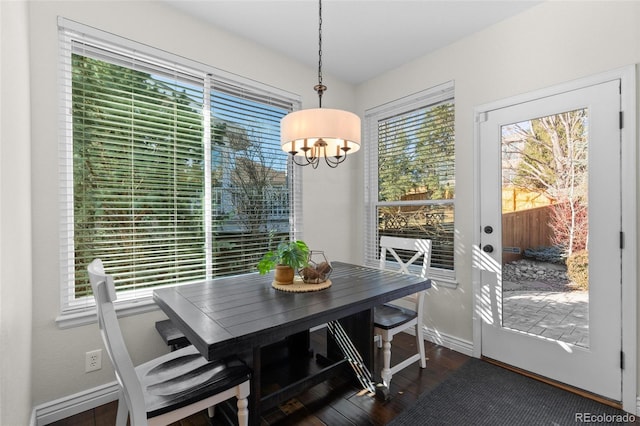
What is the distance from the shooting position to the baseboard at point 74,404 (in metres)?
1.77

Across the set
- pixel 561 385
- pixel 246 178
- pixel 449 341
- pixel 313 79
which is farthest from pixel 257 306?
pixel 313 79

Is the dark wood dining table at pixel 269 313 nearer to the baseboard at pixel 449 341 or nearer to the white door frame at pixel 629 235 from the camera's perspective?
the baseboard at pixel 449 341

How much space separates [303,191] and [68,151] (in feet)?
6.21

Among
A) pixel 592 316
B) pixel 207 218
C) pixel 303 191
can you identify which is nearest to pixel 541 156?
pixel 592 316

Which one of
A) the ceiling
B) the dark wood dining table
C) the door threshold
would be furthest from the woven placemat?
the ceiling

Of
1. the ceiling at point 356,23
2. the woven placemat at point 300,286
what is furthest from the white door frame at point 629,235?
the woven placemat at point 300,286

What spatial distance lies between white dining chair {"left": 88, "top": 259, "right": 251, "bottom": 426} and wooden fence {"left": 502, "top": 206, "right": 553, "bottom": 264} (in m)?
2.14

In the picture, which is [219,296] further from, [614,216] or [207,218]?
[614,216]

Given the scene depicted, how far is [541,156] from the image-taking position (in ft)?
7.41

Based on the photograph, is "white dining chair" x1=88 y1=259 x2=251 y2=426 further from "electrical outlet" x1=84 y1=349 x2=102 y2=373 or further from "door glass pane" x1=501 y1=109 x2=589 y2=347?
"door glass pane" x1=501 y1=109 x2=589 y2=347

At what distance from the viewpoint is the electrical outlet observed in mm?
1921

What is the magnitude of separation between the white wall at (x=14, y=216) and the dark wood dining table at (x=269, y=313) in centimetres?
55

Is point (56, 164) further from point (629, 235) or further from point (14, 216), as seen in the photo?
point (629, 235)

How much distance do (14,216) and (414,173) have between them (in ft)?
9.74
